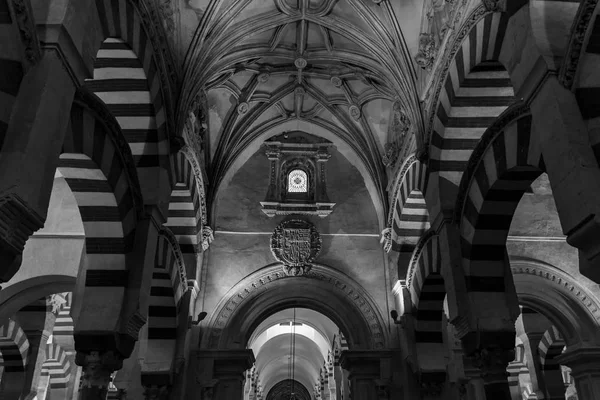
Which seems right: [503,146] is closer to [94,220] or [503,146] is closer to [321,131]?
[94,220]

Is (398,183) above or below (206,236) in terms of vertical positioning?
above

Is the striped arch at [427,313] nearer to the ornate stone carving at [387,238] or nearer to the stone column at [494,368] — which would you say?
the ornate stone carving at [387,238]

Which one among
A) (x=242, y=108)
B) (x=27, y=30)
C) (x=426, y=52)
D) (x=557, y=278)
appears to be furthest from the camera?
(x=242, y=108)

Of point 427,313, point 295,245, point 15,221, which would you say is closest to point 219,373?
point 295,245

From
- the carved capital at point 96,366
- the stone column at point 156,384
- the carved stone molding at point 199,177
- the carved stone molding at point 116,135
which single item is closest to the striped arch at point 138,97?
the carved stone molding at point 116,135

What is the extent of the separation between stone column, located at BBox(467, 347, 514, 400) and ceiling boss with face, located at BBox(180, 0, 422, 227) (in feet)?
11.7

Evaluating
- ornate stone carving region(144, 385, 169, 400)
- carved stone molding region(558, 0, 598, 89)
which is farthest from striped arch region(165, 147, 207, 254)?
carved stone molding region(558, 0, 598, 89)

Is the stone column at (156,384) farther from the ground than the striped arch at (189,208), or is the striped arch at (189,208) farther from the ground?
the striped arch at (189,208)

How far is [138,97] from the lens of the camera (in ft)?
22.8

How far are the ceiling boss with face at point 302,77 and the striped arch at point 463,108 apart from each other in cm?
78

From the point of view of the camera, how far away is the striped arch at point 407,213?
968 centimetres

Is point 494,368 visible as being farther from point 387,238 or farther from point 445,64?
point 387,238

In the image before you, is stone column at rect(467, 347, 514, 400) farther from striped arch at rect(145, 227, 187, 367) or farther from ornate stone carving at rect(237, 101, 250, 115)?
ornate stone carving at rect(237, 101, 250, 115)

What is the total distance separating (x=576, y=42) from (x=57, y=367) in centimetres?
1084
